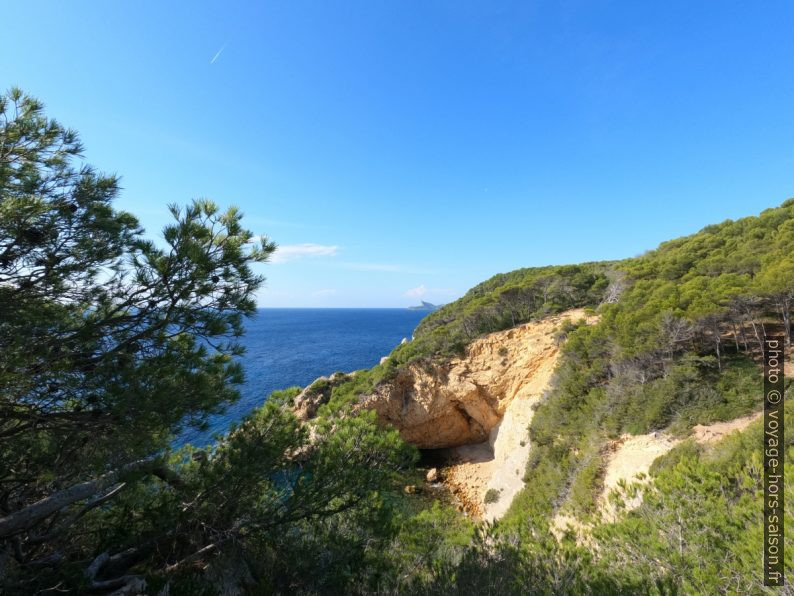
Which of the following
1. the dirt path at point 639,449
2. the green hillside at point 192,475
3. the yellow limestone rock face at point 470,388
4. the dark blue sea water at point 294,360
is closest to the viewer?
the green hillside at point 192,475

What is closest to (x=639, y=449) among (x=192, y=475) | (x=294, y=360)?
(x=192, y=475)

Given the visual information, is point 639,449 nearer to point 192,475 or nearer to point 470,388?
point 470,388

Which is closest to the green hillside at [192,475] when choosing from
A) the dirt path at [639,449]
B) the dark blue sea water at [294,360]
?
the dirt path at [639,449]

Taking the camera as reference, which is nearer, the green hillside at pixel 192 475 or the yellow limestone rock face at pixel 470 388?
the green hillside at pixel 192 475

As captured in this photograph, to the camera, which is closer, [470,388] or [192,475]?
[192,475]

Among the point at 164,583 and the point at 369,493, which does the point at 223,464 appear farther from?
the point at 369,493

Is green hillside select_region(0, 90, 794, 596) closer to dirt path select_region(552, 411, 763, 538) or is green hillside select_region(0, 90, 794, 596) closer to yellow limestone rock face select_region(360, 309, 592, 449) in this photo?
dirt path select_region(552, 411, 763, 538)

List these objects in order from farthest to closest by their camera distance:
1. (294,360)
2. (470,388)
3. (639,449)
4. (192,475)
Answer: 1. (294,360)
2. (470,388)
3. (639,449)
4. (192,475)

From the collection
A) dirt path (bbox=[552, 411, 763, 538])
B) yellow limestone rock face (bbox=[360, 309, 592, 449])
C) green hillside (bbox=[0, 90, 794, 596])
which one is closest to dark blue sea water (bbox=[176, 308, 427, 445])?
yellow limestone rock face (bbox=[360, 309, 592, 449])

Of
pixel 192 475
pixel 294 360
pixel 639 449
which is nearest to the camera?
pixel 192 475

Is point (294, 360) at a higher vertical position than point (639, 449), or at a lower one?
lower

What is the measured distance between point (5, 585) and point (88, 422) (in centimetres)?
135

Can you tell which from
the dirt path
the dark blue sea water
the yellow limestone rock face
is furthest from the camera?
the dark blue sea water

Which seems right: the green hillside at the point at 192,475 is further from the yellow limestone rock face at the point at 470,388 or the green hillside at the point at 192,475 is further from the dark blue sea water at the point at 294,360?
the dark blue sea water at the point at 294,360
